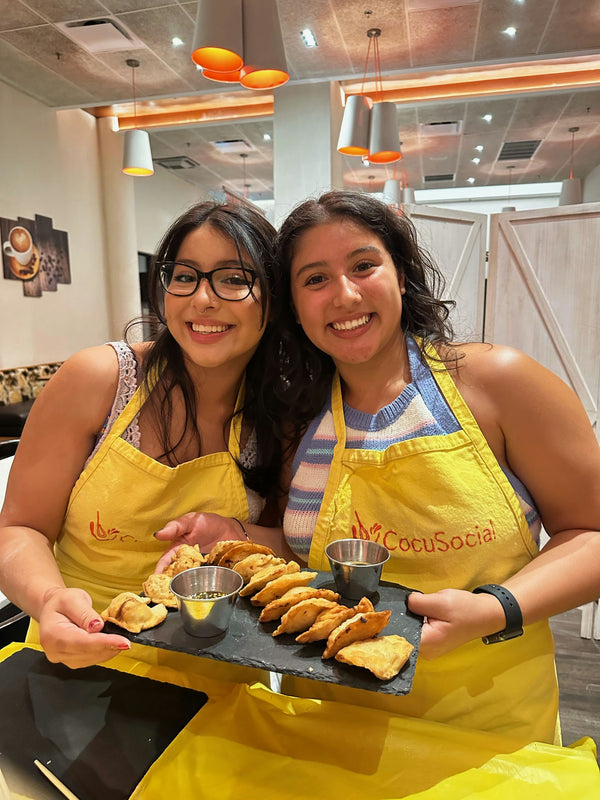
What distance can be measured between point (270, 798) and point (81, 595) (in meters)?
0.51

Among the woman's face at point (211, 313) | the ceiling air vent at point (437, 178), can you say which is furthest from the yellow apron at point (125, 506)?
the ceiling air vent at point (437, 178)

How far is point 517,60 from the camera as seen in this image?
675 cm

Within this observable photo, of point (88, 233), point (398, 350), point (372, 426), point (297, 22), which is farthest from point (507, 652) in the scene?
point (88, 233)

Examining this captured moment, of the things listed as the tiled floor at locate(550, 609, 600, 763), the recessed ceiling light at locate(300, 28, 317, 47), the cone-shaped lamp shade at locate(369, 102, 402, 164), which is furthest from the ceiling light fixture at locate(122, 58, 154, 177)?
the tiled floor at locate(550, 609, 600, 763)

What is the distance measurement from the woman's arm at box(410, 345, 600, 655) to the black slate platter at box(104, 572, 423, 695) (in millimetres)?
287

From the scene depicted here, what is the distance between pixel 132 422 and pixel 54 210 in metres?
7.68

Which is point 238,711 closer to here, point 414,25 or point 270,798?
point 270,798

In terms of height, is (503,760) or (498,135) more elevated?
(498,135)

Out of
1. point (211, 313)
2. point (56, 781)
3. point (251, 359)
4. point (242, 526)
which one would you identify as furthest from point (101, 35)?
point (56, 781)

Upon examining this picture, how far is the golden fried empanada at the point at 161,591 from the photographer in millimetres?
1183

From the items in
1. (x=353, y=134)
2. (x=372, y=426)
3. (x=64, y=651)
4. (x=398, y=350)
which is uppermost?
(x=353, y=134)

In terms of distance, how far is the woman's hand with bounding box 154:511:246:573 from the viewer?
1491 mm

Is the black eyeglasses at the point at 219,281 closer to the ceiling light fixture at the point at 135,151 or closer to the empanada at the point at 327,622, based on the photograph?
the empanada at the point at 327,622

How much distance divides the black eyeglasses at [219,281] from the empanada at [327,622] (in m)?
0.84
